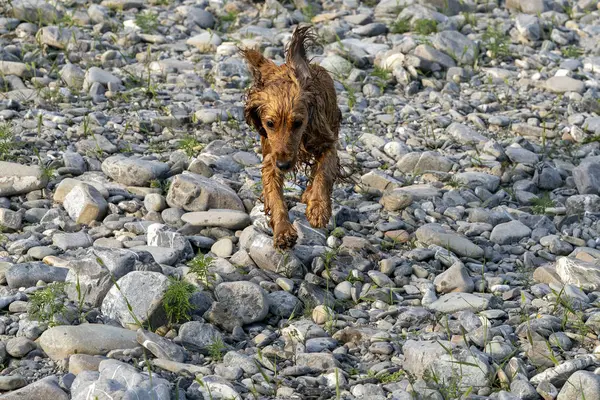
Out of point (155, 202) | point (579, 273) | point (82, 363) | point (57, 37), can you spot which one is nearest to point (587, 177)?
point (579, 273)

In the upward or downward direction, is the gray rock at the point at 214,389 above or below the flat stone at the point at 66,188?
above

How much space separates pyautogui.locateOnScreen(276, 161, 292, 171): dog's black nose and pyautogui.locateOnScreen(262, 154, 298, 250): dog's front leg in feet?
0.41

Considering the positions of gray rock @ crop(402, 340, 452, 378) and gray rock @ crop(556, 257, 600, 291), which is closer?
gray rock @ crop(402, 340, 452, 378)

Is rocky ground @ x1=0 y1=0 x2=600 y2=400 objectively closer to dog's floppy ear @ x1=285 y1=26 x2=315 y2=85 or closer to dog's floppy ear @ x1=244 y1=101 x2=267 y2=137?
dog's floppy ear @ x1=244 y1=101 x2=267 y2=137

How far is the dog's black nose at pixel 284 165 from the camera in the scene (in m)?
5.61

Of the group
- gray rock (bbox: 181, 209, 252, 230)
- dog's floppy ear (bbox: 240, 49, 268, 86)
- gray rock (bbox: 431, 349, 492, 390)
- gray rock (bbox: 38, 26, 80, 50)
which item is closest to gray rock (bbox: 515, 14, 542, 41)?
gray rock (bbox: 38, 26, 80, 50)

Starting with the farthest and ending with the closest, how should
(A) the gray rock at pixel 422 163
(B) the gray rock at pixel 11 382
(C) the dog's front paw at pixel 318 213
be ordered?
(A) the gray rock at pixel 422 163, (C) the dog's front paw at pixel 318 213, (B) the gray rock at pixel 11 382

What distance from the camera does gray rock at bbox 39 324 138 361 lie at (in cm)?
460

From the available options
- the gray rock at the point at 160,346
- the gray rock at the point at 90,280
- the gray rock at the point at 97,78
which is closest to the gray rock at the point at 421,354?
the gray rock at the point at 160,346

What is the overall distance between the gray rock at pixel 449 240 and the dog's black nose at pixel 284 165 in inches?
48.5

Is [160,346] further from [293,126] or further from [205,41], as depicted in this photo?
[205,41]

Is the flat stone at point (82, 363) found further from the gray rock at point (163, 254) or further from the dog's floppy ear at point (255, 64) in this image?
the dog's floppy ear at point (255, 64)

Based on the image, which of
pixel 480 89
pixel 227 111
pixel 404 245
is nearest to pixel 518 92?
pixel 480 89

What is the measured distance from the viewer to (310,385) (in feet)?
15.0
